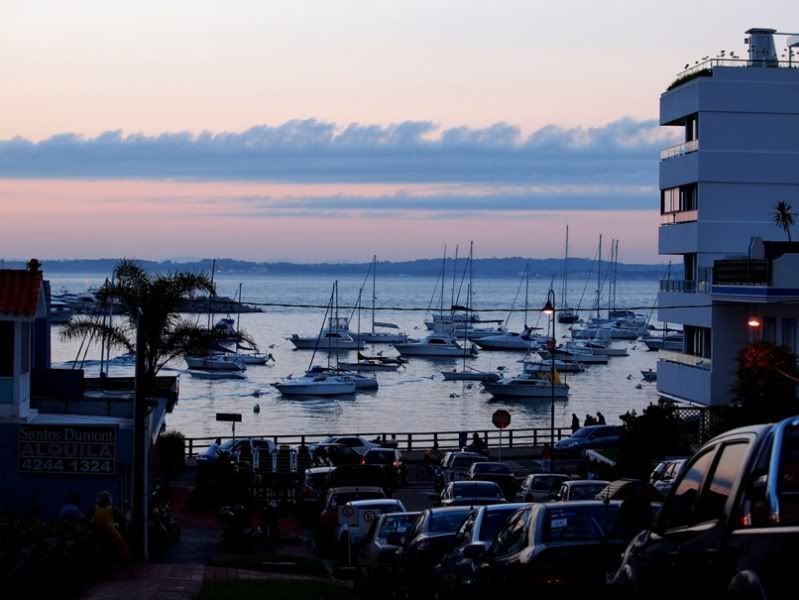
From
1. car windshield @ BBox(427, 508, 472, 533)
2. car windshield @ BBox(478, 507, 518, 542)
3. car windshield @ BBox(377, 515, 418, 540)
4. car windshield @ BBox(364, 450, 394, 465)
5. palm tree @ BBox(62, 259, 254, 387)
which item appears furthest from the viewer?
car windshield @ BBox(364, 450, 394, 465)

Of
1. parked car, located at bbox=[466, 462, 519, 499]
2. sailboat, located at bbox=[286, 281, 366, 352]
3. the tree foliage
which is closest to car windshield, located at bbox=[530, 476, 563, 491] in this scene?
parked car, located at bbox=[466, 462, 519, 499]

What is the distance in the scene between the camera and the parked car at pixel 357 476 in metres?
37.4

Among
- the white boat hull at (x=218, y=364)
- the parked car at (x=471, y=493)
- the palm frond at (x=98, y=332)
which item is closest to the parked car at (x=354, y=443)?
the palm frond at (x=98, y=332)

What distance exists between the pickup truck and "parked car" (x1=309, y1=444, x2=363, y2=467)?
39.3m

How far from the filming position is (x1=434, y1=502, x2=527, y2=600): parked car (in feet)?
46.5

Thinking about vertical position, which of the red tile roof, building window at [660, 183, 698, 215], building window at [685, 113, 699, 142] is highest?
building window at [685, 113, 699, 142]

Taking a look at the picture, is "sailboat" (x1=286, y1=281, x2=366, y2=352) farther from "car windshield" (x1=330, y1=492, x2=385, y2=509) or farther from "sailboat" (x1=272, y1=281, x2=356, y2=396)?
"car windshield" (x1=330, y1=492, x2=385, y2=509)

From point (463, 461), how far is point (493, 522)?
2680cm

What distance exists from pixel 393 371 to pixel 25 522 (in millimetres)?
108892

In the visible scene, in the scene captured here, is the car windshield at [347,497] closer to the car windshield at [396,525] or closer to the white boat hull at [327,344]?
the car windshield at [396,525]

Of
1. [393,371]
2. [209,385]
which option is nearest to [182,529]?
[209,385]

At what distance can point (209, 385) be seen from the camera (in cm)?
11212

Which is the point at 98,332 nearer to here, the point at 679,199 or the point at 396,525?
the point at 396,525

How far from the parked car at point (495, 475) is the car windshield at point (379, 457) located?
16.9 ft
